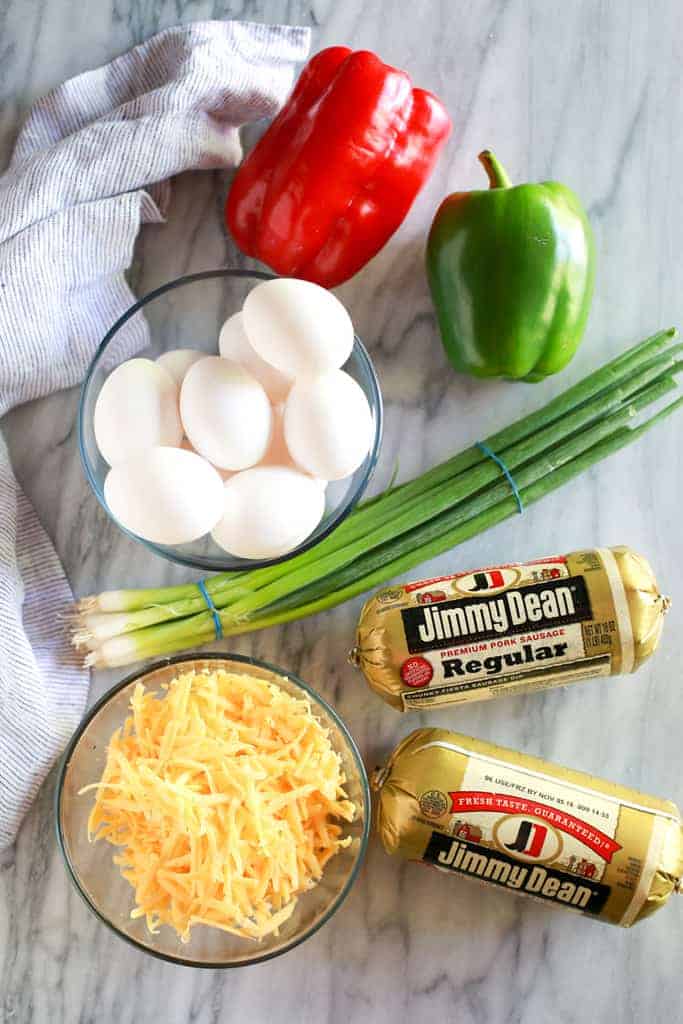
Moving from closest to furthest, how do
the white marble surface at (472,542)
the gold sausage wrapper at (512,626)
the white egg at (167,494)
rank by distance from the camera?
the white egg at (167,494) < the gold sausage wrapper at (512,626) < the white marble surface at (472,542)

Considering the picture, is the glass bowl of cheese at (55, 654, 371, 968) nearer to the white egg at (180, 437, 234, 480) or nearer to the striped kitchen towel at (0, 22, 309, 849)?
the striped kitchen towel at (0, 22, 309, 849)

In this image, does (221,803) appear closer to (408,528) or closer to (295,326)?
(408,528)

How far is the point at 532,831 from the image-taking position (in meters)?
1.12

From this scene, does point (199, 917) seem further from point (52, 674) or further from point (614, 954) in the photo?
point (614, 954)

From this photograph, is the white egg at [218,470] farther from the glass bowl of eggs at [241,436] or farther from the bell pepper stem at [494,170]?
the bell pepper stem at [494,170]

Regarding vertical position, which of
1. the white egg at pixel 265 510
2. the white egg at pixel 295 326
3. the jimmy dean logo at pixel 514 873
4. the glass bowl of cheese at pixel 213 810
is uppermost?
the white egg at pixel 295 326

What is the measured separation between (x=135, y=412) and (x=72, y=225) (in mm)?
264

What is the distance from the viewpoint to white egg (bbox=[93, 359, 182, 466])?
108cm

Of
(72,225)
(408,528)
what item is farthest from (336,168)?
(408,528)

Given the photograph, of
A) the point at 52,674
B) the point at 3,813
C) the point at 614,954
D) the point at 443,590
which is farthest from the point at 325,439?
the point at 614,954

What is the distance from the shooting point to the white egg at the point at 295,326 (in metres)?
1.04

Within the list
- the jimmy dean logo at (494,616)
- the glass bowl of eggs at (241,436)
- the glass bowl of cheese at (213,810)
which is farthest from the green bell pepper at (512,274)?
the glass bowl of cheese at (213,810)

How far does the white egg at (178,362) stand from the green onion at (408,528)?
0.24 metres

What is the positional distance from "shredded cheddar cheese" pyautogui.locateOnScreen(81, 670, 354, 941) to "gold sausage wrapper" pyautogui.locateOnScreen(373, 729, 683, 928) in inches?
3.2
